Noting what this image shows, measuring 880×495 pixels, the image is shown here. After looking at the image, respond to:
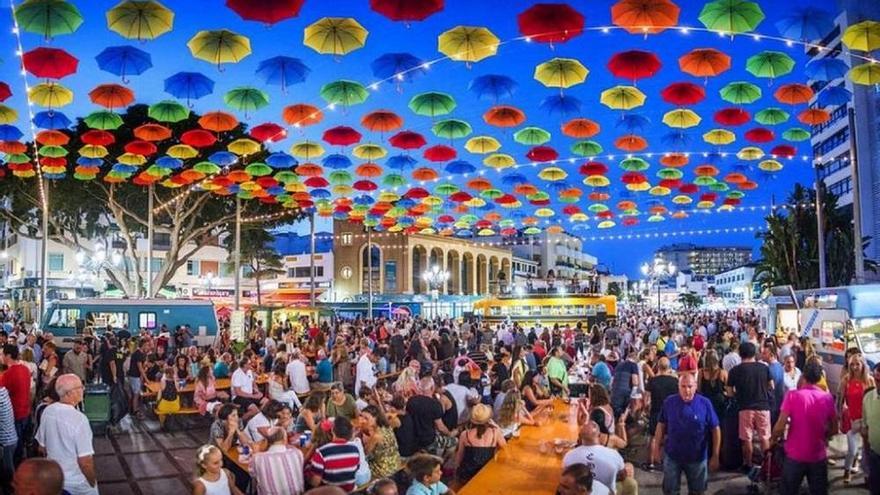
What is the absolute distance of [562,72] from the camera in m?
15.2

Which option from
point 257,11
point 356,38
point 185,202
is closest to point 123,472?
point 257,11

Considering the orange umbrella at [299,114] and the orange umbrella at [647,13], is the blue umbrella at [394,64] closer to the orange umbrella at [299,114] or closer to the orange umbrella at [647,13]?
the orange umbrella at [299,114]

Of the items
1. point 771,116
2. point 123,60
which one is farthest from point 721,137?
point 123,60

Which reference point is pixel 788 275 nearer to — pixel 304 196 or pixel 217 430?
pixel 304 196

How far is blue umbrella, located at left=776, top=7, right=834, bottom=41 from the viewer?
13.0 m

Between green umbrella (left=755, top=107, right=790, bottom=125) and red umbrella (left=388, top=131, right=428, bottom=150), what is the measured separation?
9.13 metres

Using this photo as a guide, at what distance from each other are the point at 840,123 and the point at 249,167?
4682cm

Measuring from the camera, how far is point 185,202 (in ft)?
110

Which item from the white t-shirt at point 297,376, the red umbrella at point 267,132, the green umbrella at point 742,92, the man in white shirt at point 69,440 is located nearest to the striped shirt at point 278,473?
the man in white shirt at point 69,440

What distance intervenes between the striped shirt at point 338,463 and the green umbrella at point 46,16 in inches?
396

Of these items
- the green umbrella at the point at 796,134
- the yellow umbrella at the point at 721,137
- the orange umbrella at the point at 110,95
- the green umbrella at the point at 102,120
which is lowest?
the green umbrella at the point at 796,134

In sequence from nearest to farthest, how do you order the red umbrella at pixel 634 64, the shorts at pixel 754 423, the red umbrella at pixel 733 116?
the shorts at pixel 754 423 < the red umbrella at pixel 634 64 < the red umbrella at pixel 733 116

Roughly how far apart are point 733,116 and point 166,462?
15.4 metres

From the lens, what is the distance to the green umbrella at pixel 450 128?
19.7m
